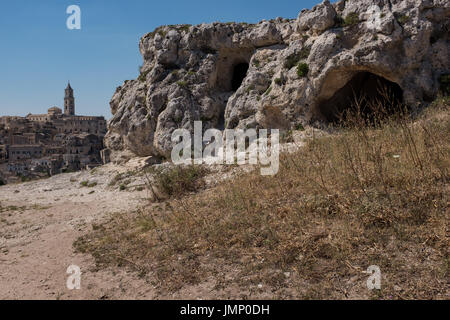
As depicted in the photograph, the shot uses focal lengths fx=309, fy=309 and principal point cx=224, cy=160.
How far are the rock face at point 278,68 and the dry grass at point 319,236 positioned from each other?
262 inches

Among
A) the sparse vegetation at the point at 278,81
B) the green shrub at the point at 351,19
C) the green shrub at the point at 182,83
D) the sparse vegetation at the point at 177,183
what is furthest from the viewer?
the green shrub at the point at 182,83

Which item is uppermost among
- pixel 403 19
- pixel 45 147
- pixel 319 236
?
pixel 403 19

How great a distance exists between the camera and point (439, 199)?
170 inches

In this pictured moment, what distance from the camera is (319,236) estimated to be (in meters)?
4.32

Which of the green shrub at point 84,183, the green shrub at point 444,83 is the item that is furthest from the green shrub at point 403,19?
the green shrub at point 84,183

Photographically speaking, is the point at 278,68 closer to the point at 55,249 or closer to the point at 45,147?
the point at 55,249

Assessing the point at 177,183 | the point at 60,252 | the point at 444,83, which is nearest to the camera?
the point at 60,252

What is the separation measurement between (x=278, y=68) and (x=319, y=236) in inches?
484

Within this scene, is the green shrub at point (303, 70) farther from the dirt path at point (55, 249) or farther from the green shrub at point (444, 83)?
the dirt path at point (55, 249)

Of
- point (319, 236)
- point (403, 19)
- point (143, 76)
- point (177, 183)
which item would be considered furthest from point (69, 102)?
point (319, 236)

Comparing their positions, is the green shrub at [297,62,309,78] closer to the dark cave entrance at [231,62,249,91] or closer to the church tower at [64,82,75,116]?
the dark cave entrance at [231,62,249,91]

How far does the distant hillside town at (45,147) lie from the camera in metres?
47.3
